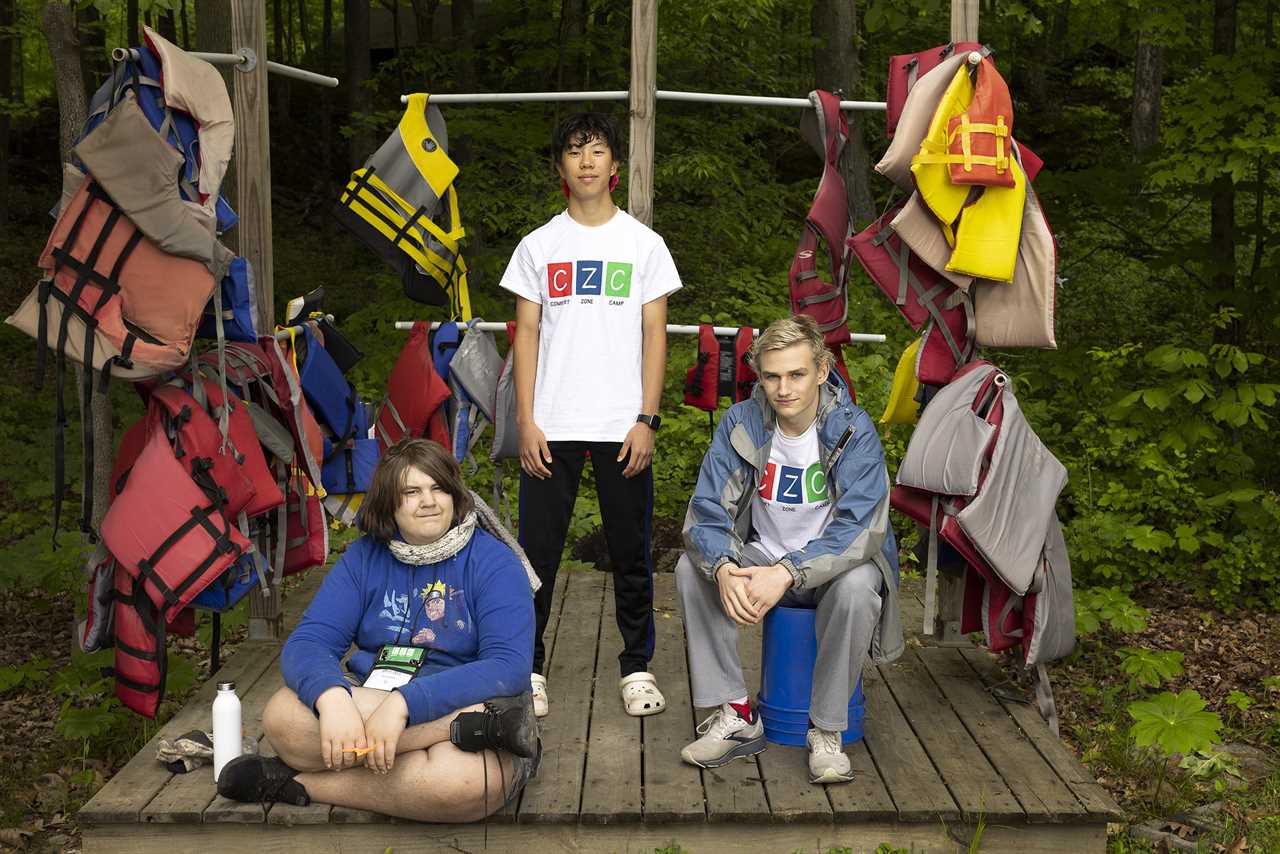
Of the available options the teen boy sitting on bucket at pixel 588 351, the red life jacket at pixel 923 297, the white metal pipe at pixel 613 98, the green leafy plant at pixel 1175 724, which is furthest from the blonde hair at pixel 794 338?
the green leafy plant at pixel 1175 724

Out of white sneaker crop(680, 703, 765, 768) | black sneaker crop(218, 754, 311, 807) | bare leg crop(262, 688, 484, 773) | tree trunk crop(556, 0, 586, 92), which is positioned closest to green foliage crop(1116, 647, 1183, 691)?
white sneaker crop(680, 703, 765, 768)

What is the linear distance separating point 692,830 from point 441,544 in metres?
0.96

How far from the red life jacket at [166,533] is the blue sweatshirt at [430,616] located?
536 millimetres

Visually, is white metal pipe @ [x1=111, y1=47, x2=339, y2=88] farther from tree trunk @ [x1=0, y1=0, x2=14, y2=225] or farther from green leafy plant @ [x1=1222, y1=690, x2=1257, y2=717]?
tree trunk @ [x1=0, y1=0, x2=14, y2=225]

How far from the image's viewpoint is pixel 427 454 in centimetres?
310

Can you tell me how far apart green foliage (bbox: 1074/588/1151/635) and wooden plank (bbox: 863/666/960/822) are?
3.32 feet

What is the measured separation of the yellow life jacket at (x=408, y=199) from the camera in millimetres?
4289

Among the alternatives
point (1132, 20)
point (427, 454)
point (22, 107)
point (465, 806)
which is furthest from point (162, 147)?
point (22, 107)

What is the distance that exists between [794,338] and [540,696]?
4.43 feet

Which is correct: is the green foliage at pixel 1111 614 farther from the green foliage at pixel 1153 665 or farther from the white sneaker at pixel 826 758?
the white sneaker at pixel 826 758

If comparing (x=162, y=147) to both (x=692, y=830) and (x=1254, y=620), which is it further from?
(x=1254, y=620)

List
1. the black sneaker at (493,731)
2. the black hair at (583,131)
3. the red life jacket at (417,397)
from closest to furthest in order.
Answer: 1. the black sneaker at (493,731)
2. the black hair at (583,131)
3. the red life jacket at (417,397)

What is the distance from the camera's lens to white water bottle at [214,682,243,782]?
3199 millimetres

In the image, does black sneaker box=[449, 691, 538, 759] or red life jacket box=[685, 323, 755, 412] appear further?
red life jacket box=[685, 323, 755, 412]
